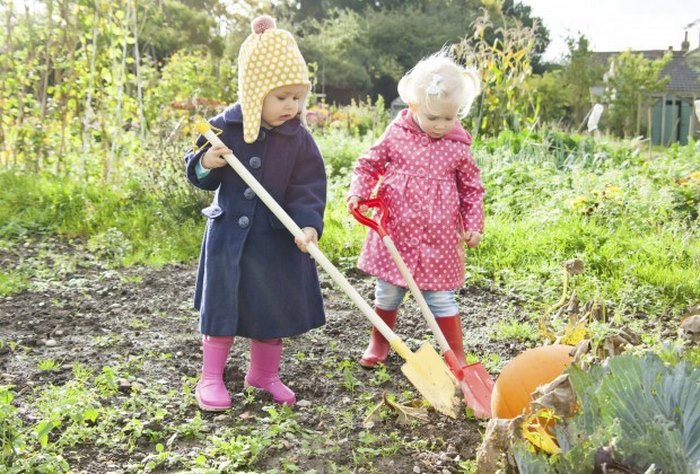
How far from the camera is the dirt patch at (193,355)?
2.66 meters

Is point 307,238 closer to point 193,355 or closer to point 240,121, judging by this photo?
point 240,121

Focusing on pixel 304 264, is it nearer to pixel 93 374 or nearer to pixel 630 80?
pixel 93 374

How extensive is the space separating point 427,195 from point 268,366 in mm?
988

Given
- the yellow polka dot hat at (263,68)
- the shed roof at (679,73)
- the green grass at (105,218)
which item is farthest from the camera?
the shed roof at (679,73)

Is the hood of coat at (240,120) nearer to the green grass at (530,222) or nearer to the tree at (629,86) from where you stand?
the green grass at (530,222)

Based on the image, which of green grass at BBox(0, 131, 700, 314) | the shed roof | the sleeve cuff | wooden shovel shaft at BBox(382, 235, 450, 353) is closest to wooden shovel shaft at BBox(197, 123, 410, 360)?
the sleeve cuff

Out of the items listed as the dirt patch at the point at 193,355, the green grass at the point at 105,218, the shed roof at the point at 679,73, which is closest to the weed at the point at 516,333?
the dirt patch at the point at 193,355

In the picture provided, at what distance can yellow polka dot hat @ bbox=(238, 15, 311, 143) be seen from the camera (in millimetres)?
2830

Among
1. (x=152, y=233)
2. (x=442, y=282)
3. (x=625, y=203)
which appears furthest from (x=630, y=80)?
(x=442, y=282)

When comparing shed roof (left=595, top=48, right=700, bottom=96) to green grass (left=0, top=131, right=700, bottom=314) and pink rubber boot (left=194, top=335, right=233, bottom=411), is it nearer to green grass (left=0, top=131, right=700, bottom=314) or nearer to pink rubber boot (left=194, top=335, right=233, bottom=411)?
green grass (left=0, top=131, right=700, bottom=314)

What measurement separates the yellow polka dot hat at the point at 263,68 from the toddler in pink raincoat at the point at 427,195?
2.17 ft

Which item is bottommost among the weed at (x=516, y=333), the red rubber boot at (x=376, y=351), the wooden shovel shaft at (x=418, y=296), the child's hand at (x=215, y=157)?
the weed at (x=516, y=333)

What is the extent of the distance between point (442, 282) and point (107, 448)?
153 centimetres

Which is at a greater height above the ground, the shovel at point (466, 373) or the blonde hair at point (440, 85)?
the blonde hair at point (440, 85)
